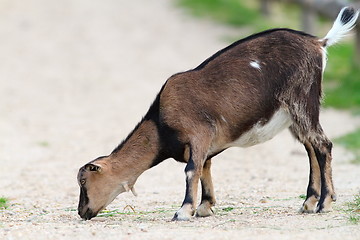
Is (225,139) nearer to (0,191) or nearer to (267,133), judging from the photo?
(267,133)

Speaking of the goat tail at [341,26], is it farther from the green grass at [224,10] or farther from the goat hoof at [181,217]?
the green grass at [224,10]

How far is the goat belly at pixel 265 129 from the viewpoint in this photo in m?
7.51

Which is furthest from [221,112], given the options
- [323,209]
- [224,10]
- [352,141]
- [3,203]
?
[224,10]

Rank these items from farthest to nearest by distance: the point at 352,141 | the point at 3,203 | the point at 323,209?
the point at 352,141, the point at 3,203, the point at 323,209

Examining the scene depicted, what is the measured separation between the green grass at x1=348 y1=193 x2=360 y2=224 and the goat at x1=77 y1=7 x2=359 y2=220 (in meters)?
0.21

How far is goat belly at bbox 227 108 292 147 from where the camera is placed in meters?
7.51

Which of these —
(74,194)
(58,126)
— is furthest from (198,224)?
(58,126)

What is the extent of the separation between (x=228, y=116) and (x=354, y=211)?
4.51 ft

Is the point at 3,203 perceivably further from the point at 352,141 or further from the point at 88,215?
the point at 352,141

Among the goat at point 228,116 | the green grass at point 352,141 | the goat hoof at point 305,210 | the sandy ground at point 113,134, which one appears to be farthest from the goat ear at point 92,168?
the green grass at point 352,141

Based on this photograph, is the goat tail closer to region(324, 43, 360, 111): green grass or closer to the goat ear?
the goat ear

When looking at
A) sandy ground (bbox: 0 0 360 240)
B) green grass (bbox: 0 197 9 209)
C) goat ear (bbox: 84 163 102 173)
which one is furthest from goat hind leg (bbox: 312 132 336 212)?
green grass (bbox: 0 197 9 209)

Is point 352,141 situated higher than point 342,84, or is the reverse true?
point 342,84

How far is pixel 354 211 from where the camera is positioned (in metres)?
7.21
